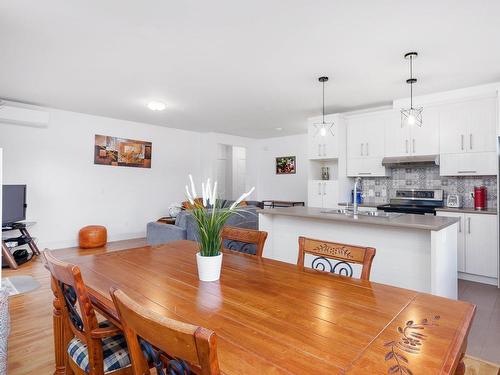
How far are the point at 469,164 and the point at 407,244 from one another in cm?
213

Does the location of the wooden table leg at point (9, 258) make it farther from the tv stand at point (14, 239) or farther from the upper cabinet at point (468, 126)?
the upper cabinet at point (468, 126)

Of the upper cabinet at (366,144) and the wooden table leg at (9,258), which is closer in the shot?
the wooden table leg at (9,258)

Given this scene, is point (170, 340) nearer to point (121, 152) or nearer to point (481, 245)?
point (481, 245)

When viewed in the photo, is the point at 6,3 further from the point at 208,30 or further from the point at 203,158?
the point at 203,158

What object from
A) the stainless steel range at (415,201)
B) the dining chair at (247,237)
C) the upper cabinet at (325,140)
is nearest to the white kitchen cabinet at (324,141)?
the upper cabinet at (325,140)

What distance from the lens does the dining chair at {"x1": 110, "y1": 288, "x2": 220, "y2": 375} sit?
608 millimetres

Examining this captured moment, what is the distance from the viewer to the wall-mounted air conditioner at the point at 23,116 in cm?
454

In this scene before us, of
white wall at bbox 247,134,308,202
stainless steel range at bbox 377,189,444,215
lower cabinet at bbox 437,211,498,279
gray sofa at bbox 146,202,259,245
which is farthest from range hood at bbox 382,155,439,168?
white wall at bbox 247,134,308,202

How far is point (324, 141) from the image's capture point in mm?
5266

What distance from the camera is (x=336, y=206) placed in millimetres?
5098

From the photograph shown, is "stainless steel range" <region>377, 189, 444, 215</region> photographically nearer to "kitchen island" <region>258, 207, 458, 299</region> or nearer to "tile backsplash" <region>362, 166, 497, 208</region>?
"tile backsplash" <region>362, 166, 497, 208</region>

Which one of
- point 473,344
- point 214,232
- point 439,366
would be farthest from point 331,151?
point 439,366

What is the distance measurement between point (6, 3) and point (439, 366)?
3.19 m

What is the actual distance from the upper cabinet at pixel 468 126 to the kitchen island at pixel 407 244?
5.75 ft
